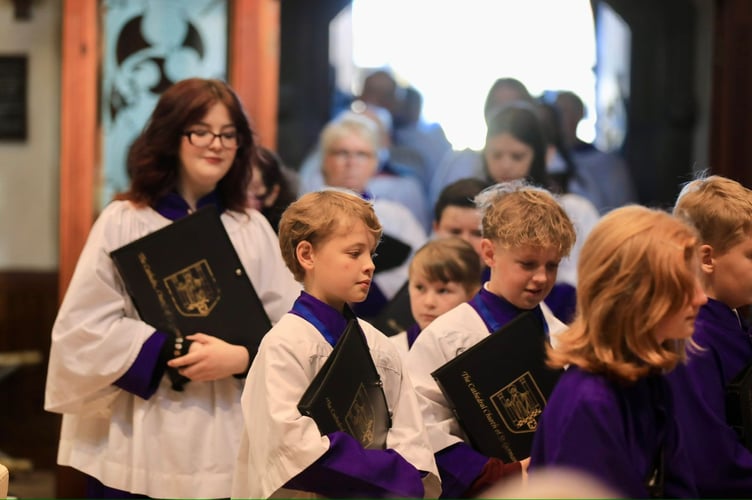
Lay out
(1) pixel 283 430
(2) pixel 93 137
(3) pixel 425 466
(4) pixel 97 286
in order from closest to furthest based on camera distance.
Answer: (1) pixel 283 430, (3) pixel 425 466, (4) pixel 97 286, (2) pixel 93 137

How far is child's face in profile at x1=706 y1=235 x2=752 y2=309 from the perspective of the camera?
2900 mm

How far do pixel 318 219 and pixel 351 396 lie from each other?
1.42 feet

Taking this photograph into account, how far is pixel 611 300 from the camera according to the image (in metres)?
2.21

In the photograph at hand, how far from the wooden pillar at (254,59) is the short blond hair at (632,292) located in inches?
139

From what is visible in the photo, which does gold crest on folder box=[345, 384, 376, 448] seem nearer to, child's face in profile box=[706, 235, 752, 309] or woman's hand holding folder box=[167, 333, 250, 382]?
woman's hand holding folder box=[167, 333, 250, 382]

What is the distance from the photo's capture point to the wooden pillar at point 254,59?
5609mm

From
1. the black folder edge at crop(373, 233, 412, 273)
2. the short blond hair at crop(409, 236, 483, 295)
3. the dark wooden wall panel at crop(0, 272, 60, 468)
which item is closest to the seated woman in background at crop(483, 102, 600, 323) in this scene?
the black folder edge at crop(373, 233, 412, 273)

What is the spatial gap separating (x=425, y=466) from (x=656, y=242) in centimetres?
85

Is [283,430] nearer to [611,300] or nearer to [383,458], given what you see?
[383,458]

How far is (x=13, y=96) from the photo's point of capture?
6.79 metres

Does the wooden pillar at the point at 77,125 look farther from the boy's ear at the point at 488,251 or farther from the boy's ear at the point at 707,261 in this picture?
the boy's ear at the point at 707,261

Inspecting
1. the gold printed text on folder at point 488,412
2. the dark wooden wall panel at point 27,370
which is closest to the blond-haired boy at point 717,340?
the gold printed text on folder at point 488,412

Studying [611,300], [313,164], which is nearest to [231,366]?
[611,300]

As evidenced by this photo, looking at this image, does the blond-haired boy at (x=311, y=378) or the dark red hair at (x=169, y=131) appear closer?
the blond-haired boy at (x=311, y=378)
